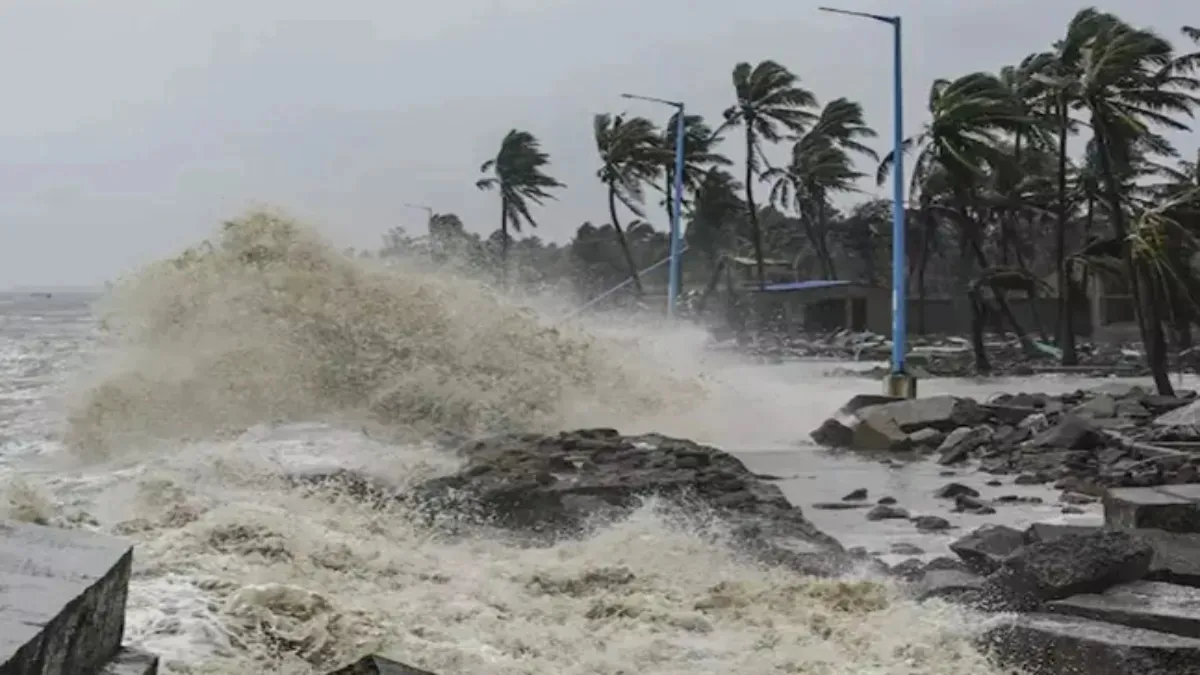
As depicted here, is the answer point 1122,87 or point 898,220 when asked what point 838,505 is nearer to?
point 898,220

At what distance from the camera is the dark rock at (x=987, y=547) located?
690 cm

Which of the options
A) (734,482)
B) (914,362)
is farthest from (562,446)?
(914,362)

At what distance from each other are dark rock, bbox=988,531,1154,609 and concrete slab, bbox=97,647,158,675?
3608mm

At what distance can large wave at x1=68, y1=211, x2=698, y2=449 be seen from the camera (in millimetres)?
14711

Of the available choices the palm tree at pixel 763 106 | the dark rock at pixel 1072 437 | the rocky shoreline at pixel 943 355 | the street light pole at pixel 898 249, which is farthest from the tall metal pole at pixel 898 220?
the palm tree at pixel 763 106

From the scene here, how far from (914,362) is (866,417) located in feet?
68.4

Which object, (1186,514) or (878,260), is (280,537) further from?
(878,260)

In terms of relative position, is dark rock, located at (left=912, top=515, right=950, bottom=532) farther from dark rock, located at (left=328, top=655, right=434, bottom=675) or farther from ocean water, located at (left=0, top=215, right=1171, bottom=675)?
dark rock, located at (left=328, top=655, right=434, bottom=675)

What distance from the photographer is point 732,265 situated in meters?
61.2

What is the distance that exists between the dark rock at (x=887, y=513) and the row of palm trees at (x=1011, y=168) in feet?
33.1

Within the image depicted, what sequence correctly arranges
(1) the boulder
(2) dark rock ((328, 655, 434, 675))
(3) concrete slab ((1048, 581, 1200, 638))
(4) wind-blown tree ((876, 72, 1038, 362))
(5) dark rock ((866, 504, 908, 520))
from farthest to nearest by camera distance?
(4) wind-blown tree ((876, 72, 1038, 362)) < (5) dark rock ((866, 504, 908, 520)) < (1) the boulder < (3) concrete slab ((1048, 581, 1200, 638)) < (2) dark rock ((328, 655, 434, 675))

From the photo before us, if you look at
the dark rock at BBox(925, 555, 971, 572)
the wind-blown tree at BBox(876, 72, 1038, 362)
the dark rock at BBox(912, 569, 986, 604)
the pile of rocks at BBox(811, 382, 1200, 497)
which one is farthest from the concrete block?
the wind-blown tree at BBox(876, 72, 1038, 362)

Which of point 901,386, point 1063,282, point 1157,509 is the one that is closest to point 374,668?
point 1157,509

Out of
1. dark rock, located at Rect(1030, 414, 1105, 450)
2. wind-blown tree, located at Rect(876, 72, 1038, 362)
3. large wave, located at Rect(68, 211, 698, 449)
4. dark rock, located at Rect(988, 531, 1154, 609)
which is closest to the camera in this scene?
dark rock, located at Rect(988, 531, 1154, 609)
